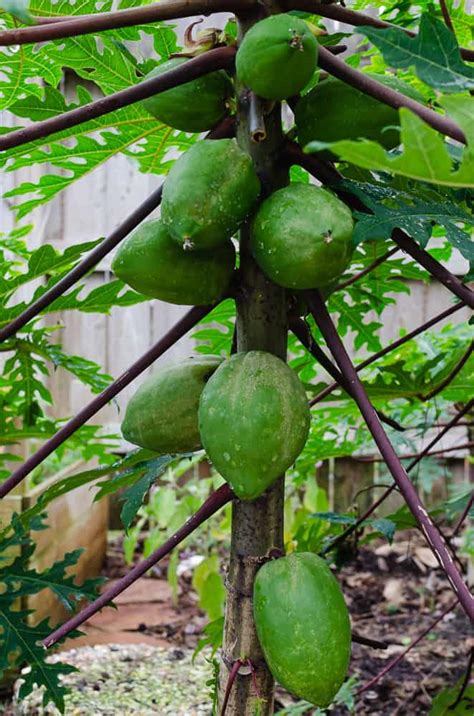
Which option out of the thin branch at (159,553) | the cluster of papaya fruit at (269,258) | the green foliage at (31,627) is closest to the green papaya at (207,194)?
the cluster of papaya fruit at (269,258)

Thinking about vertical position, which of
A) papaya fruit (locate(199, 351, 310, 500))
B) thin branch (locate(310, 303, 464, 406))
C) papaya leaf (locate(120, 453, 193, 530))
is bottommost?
papaya leaf (locate(120, 453, 193, 530))

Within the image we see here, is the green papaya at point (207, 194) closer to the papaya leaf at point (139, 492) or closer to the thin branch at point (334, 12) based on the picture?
the thin branch at point (334, 12)

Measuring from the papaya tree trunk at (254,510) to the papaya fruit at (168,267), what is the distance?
4cm

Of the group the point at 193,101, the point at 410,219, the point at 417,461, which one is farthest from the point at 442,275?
the point at 417,461

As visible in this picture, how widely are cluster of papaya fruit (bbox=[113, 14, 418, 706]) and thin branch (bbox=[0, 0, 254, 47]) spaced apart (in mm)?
54

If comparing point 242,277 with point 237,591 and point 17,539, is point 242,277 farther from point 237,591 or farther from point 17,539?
point 17,539

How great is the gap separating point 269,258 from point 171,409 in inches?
7.5

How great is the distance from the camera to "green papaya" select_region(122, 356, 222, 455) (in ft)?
2.41

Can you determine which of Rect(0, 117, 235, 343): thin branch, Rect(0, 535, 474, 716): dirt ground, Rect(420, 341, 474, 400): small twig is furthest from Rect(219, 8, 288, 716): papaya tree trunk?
Rect(0, 535, 474, 716): dirt ground

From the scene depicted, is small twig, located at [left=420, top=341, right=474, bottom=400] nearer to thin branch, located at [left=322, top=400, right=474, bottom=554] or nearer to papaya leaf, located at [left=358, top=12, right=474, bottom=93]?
thin branch, located at [left=322, top=400, right=474, bottom=554]

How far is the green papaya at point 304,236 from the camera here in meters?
0.59

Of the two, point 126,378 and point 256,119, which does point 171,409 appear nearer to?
point 126,378

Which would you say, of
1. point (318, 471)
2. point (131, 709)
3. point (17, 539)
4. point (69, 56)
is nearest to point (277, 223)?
point (69, 56)

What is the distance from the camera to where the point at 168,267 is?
0.66 metres
